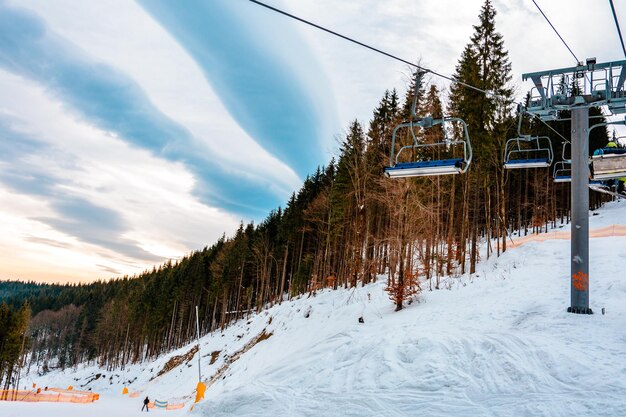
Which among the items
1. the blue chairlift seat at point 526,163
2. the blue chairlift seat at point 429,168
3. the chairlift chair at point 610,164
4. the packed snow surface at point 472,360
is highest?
the blue chairlift seat at point 526,163

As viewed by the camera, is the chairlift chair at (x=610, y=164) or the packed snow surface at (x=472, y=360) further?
the chairlift chair at (x=610, y=164)

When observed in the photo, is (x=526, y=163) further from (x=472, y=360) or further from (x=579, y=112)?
(x=472, y=360)

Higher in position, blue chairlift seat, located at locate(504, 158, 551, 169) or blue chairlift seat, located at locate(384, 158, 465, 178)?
blue chairlift seat, located at locate(504, 158, 551, 169)

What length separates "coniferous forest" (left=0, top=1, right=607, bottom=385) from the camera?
76.0ft

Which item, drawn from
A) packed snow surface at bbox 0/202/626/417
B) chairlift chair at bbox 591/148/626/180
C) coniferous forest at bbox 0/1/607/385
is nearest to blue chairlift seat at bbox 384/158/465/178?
coniferous forest at bbox 0/1/607/385

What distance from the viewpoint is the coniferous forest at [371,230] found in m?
23.2

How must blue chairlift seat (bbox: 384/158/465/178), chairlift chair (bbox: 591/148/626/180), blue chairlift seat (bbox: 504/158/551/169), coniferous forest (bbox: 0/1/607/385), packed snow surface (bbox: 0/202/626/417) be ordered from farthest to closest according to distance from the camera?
coniferous forest (bbox: 0/1/607/385), blue chairlift seat (bbox: 504/158/551/169), chairlift chair (bbox: 591/148/626/180), blue chairlift seat (bbox: 384/158/465/178), packed snow surface (bbox: 0/202/626/417)

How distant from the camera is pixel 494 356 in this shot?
889 cm

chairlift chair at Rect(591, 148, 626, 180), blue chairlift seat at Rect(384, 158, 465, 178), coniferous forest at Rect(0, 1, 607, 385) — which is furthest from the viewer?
coniferous forest at Rect(0, 1, 607, 385)

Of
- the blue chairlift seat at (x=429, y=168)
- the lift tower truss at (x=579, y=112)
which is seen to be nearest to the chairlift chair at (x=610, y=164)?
the lift tower truss at (x=579, y=112)

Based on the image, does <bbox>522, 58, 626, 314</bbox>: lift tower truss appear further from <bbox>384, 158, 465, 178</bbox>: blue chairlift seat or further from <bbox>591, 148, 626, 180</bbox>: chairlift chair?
<bbox>384, 158, 465, 178</bbox>: blue chairlift seat

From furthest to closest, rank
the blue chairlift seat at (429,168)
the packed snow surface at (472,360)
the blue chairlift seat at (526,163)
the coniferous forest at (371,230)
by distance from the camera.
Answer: the coniferous forest at (371,230), the blue chairlift seat at (526,163), the blue chairlift seat at (429,168), the packed snow surface at (472,360)

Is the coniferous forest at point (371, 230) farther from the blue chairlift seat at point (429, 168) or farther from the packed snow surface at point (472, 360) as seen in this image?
the packed snow surface at point (472, 360)

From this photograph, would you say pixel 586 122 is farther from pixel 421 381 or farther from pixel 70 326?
pixel 70 326
